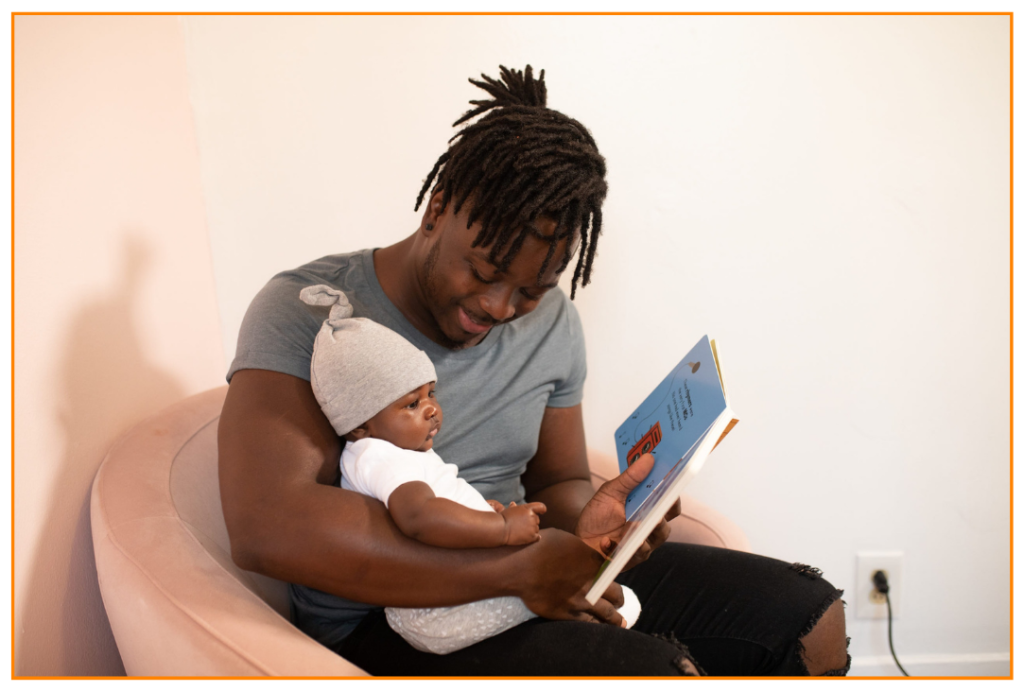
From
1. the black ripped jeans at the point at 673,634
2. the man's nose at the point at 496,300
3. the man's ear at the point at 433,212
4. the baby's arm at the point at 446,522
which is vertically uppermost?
the man's ear at the point at 433,212

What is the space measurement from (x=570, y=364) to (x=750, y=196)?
2.36 ft

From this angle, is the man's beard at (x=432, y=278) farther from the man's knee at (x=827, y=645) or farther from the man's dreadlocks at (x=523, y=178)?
the man's knee at (x=827, y=645)

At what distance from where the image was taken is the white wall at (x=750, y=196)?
5.50ft

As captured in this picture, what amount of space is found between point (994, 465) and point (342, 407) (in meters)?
1.85

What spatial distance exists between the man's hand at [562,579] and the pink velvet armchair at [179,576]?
0.28 meters

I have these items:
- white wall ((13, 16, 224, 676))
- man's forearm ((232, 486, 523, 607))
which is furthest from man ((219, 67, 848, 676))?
white wall ((13, 16, 224, 676))

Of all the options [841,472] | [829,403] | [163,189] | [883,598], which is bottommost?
[883,598]

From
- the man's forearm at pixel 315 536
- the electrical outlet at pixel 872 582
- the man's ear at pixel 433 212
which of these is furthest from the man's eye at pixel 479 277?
the electrical outlet at pixel 872 582

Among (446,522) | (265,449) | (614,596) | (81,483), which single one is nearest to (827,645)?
(614,596)

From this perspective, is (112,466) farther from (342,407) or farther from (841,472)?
(841,472)

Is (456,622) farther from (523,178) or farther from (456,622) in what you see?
(523,178)

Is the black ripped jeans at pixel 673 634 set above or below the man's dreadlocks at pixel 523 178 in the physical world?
below

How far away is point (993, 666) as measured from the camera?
81.2 inches

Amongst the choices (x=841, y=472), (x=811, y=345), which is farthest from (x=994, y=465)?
(x=811, y=345)
